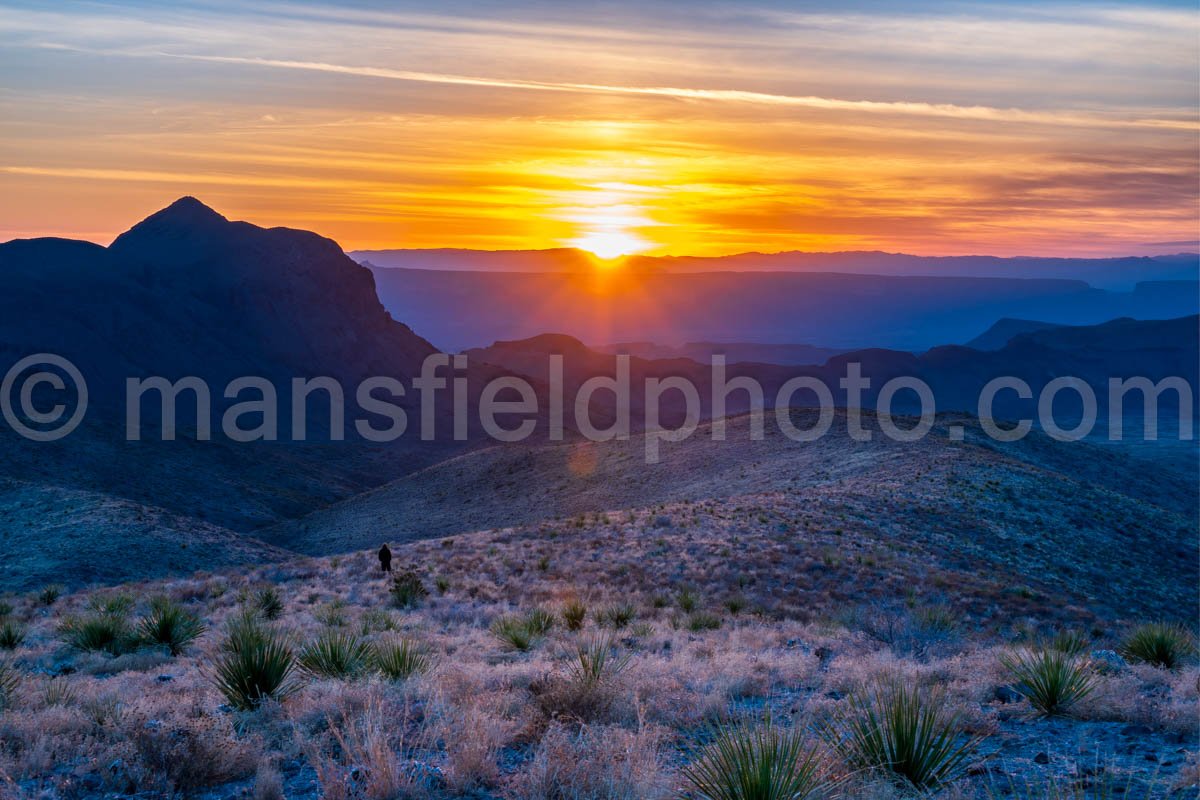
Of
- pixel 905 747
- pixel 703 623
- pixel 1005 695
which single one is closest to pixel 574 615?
pixel 703 623

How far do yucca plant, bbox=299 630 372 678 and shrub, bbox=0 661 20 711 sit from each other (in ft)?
8.18

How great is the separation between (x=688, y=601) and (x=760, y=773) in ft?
41.7

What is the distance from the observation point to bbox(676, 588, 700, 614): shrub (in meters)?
17.0

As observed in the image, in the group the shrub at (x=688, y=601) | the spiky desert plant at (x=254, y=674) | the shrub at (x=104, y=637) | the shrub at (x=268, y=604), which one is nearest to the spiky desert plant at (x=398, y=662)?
the spiky desert plant at (x=254, y=674)

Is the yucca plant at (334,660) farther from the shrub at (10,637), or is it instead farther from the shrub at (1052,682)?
the shrub at (10,637)

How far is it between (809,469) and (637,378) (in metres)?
124

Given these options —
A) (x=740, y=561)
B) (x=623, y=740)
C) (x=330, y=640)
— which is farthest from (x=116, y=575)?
(x=623, y=740)

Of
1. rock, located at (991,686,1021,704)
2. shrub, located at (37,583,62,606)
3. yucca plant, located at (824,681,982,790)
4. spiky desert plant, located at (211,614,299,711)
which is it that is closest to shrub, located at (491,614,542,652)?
spiky desert plant, located at (211,614,299,711)

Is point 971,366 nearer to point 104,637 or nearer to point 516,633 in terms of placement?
point 516,633

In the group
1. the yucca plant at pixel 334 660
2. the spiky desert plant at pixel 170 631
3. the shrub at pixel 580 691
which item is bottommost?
the spiky desert plant at pixel 170 631

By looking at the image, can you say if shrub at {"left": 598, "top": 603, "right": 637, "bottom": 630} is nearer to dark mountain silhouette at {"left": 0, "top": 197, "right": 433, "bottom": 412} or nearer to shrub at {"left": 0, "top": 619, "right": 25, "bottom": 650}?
shrub at {"left": 0, "top": 619, "right": 25, "bottom": 650}

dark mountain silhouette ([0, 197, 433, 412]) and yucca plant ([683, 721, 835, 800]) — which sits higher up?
dark mountain silhouette ([0, 197, 433, 412])

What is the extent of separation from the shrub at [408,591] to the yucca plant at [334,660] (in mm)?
8547

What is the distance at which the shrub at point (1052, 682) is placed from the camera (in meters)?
7.68
